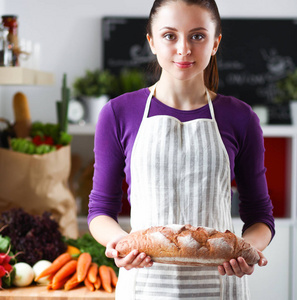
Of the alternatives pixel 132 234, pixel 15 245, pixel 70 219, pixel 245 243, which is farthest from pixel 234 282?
pixel 70 219

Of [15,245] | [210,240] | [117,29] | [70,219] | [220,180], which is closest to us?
[210,240]

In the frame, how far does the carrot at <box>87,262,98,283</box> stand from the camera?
76.8 inches

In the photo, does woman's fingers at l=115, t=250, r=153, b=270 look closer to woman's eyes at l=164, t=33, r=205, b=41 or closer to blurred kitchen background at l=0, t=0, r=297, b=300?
woman's eyes at l=164, t=33, r=205, b=41

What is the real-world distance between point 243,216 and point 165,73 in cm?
40

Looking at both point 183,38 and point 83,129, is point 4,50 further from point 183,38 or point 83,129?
point 183,38

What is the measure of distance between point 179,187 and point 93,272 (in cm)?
92

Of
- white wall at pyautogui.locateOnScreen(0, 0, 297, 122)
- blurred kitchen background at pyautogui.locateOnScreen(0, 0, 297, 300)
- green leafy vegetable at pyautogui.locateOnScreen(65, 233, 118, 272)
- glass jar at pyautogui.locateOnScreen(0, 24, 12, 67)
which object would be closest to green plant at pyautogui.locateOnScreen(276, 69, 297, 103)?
blurred kitchen background at pyautogui.locateOnScreen(0, 0, 297, 300)

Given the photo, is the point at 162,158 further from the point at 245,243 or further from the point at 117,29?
the point at 117,29

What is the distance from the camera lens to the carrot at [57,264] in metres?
1.96

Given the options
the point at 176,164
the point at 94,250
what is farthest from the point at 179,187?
the point at 94,250

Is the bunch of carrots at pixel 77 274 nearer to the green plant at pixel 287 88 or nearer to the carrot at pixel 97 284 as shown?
the carrot at pixel 97 284

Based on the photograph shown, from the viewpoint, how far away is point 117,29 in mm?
3506

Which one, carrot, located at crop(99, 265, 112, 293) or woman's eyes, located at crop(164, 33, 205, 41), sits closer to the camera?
woman's eyes, located at crop(164, 33, 205, 41)

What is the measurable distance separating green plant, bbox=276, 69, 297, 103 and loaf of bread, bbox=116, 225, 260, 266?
2.48 metres
